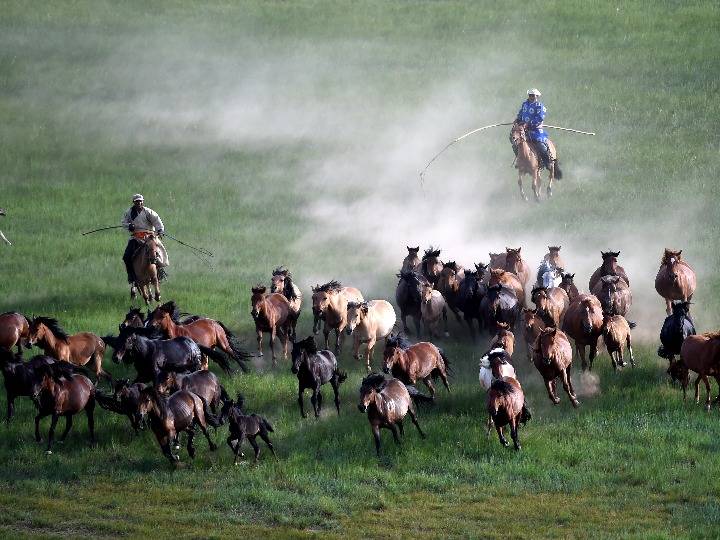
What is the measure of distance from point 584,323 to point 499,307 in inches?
76.7

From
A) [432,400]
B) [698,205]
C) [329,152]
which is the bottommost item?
[432,400]

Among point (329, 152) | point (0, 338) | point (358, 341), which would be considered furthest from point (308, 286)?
point (329, 152)

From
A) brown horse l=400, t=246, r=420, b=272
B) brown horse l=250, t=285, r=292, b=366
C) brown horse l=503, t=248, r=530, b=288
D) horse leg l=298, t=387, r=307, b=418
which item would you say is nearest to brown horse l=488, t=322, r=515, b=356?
horse leg l=298, t=387, r=307, b=418

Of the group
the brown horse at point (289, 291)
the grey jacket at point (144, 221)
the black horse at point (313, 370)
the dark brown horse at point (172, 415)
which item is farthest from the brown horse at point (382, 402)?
the grey jacket at point (144, 221)

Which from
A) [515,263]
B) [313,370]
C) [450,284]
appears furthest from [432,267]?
[313,370]

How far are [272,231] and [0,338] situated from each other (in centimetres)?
1322

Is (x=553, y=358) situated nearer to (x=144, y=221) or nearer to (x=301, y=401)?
(x=301, y=401)

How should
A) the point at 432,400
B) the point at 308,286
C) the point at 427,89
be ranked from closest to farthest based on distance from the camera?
the point at 432,400 → the point at 308,286 → the point at 427,89

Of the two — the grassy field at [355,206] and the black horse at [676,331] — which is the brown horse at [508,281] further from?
the black horse at [676,331]

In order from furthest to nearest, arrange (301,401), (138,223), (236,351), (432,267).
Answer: (138,223) → (432,267) → (236,351) → (301,401)

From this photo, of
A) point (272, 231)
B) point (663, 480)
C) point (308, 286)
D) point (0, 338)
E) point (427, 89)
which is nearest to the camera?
point (663, 480)

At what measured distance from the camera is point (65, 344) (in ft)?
82.4

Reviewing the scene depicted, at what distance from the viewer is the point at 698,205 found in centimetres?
3972

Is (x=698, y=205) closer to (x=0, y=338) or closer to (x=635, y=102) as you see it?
(x=635, y=102)
